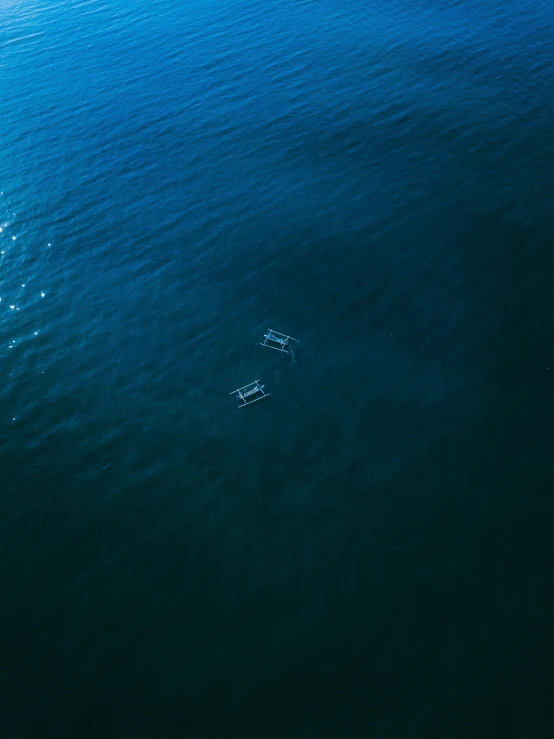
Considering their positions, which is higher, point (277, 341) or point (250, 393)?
point (277, 341)

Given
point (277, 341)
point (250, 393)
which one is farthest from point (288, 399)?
point (277, 341)

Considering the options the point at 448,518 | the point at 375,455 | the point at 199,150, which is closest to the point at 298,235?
the point at 199,150

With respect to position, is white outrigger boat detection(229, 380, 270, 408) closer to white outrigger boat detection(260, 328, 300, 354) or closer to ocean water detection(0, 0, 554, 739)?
ocean water detection(0, 0, 554, 739)

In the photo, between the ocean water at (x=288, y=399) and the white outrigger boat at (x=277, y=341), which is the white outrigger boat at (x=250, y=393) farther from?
the white outrigger boat at (x=277, y=341)

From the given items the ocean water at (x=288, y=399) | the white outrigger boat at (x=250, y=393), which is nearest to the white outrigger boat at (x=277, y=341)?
the ocean water at (x=288, y=399)

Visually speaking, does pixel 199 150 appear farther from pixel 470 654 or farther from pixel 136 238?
pixel 470 654

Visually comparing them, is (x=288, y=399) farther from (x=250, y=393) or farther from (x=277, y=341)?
(x=277, y=341)

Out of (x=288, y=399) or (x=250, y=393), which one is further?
(x=250, y=393)
